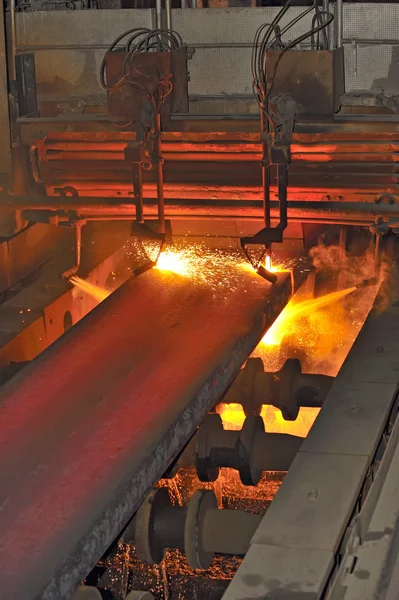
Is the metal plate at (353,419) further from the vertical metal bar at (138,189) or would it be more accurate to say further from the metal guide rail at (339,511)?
the vertical metal bar at (138,189)

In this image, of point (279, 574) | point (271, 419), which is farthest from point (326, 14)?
point (279, 574)

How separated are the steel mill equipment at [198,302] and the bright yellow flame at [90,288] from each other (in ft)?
0.08

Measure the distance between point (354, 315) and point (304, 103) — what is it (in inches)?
71.7

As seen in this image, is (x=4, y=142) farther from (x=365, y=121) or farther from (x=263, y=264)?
(x=365, y=121)

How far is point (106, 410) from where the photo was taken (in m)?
4.14

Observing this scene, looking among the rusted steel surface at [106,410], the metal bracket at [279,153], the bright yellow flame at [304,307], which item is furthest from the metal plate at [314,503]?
the bright yellow flame at [304,307]

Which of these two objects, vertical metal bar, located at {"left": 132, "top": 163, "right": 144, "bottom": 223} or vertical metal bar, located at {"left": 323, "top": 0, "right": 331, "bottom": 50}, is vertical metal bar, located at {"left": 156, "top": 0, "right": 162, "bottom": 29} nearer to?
vertical metal bar, located at {"left": 323, "top": 0, "right": 331, "bottom": 50}

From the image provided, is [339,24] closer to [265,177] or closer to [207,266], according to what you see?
[265,177]

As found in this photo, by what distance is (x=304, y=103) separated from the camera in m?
5.45

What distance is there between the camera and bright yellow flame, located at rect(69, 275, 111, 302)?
619cm

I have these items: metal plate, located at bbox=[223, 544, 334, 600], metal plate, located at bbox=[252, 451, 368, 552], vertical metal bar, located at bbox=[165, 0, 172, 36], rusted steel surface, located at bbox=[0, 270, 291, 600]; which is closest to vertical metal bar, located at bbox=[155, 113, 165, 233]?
rusted steel surface, located at bbox=[0, 270, 291, 600]

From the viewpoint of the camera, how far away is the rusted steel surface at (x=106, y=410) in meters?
3.34

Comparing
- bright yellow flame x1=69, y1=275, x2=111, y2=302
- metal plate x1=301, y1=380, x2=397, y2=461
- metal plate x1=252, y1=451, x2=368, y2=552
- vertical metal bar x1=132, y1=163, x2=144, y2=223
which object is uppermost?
vertical metal bar x1=132, y1=163, x2=144, y2=223

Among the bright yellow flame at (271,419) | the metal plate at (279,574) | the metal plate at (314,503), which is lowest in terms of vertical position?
the bright yellow flame at (271,419)
